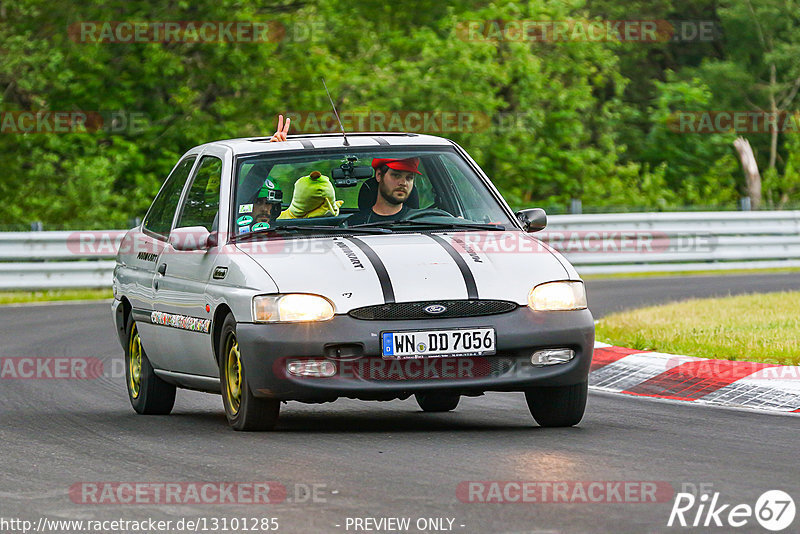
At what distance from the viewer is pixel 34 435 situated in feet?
29.1

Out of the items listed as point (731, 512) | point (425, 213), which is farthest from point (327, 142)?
point (731, 512)

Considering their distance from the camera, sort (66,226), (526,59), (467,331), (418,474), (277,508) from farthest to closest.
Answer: (526,59)
(66,226)
(467,331)
(418,474)
(277,508)

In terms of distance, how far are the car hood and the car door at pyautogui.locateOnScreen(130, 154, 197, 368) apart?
1469mm

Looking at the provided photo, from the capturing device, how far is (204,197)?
31.9 feet

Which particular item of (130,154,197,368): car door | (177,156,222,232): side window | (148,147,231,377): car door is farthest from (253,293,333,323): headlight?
(130,154,197,368): car door

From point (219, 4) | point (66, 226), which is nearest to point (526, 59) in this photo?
point (219, 4)

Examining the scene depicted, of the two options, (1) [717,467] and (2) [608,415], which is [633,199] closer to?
(2) [608,415]

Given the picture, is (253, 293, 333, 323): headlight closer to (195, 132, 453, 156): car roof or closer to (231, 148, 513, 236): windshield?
(231, 148, 513, 236): windshield

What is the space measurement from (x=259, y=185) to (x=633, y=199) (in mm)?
24360

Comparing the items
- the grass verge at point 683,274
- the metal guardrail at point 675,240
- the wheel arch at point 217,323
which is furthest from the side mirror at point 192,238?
the grass verge at point 683,274

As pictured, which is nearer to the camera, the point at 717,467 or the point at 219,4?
the point at 717,467

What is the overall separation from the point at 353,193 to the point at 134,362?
2.18 m

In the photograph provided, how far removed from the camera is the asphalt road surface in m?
6.02

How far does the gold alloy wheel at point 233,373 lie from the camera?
857 cm
